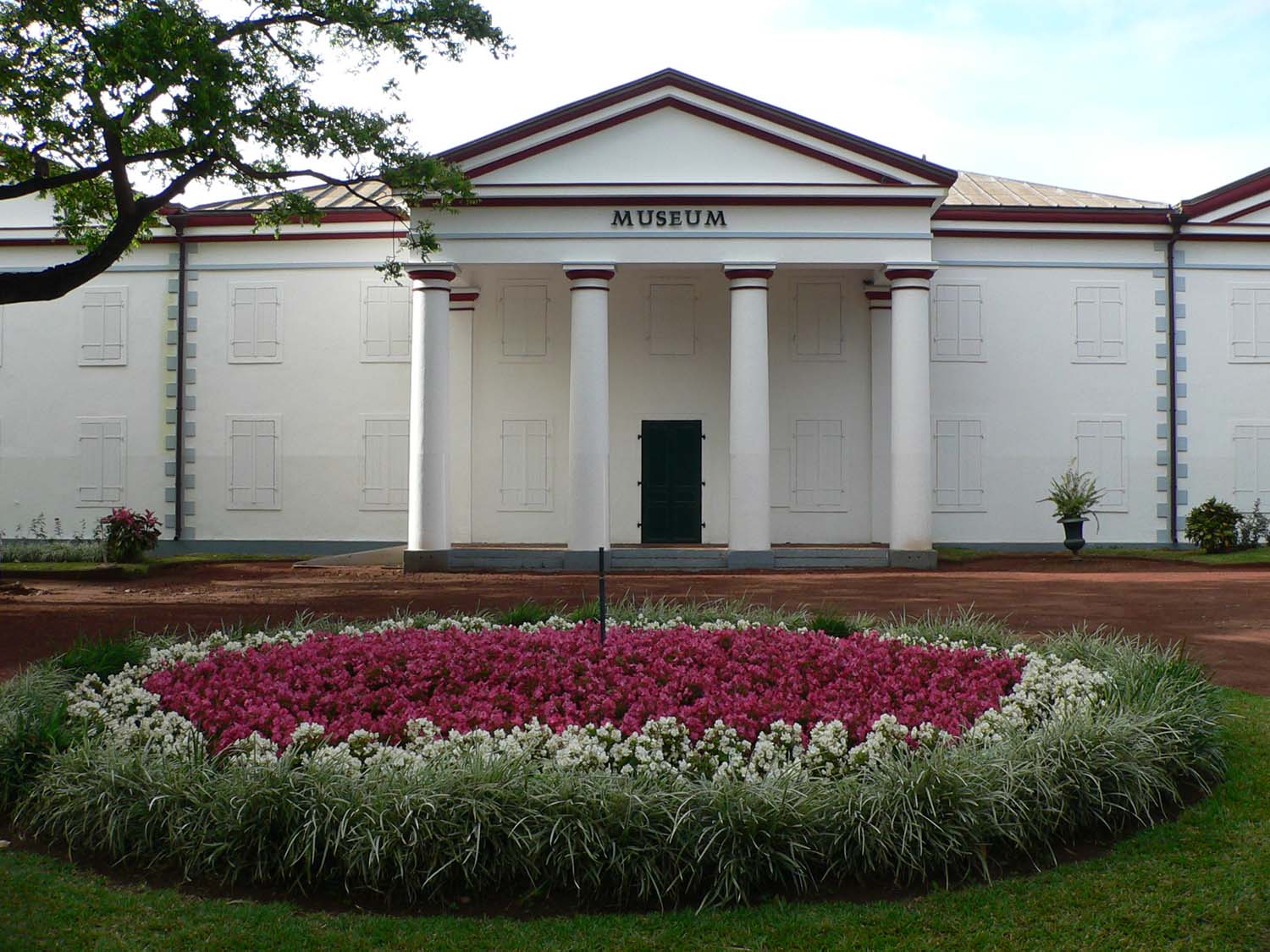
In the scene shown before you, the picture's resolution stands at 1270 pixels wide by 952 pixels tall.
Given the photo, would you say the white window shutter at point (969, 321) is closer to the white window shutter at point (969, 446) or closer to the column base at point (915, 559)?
the white window shutter at point (969, 446)

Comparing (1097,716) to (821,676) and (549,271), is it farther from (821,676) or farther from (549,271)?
(549,271)

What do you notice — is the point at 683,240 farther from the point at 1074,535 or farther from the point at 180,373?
the point at 180,373

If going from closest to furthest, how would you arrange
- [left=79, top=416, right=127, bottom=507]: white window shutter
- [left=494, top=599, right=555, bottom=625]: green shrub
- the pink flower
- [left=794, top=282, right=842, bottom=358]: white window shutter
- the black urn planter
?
the pink flower < [left=494, top=599, right=555, bottom=625]: green shrub < the black urn planter < [left=794, top=282, right=842, bottom=358]: white window shutter < [left=79, top=416, right=127, bottom=507]: white window shutter

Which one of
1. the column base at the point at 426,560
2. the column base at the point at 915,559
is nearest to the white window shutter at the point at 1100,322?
the column base at the point at 915,559

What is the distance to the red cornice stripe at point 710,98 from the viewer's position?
59.3 feet

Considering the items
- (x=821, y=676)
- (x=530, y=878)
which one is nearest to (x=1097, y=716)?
(x=821, y=676)

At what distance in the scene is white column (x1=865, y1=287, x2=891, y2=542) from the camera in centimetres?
2067

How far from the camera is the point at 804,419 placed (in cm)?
2098

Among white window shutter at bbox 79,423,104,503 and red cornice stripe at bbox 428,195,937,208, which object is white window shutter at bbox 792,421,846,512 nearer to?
red cornice stripe at bbox 428,195,937,208

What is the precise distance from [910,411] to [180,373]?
545 inches

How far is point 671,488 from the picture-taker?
69.0 ft

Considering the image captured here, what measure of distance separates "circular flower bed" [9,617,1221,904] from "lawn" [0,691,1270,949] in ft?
0.62

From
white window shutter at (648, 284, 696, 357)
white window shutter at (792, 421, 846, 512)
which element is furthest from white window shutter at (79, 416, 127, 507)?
white window shutter at (792, 421, 846, 512)

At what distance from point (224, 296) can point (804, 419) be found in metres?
11.5
